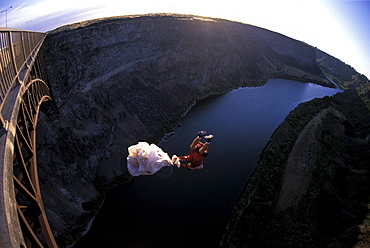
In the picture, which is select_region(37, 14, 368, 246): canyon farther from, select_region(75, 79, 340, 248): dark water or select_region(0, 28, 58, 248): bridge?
select_region(0, 28, 58, 248): bridge

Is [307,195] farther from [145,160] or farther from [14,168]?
[14,168]

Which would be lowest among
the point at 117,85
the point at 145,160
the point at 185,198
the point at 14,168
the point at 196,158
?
the point at 185,198

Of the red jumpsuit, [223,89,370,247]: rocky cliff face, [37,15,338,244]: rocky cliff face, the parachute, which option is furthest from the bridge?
[223,89,370,247]: rocky cliff face

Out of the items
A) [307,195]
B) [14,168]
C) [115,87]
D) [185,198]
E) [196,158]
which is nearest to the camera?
[14,168]

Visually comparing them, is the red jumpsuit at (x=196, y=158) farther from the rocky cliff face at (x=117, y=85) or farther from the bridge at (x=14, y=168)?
the rocky cliff face at (x=117, y=85)

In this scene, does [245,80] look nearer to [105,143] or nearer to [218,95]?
[218,95]

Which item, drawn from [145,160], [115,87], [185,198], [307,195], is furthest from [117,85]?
[145,160]

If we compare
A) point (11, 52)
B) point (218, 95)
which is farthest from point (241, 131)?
point (11, 52)

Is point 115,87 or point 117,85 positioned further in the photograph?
point 117,85
